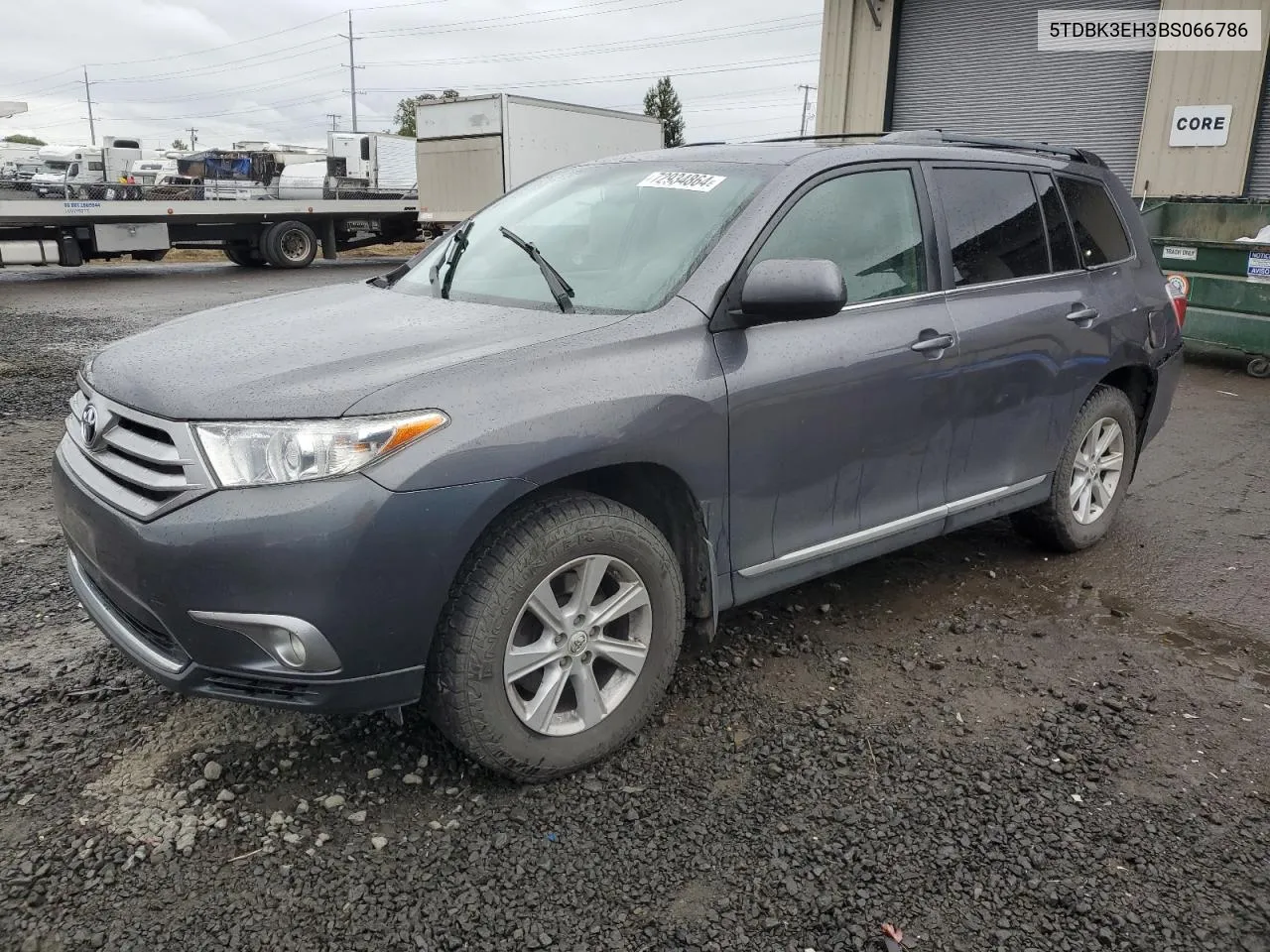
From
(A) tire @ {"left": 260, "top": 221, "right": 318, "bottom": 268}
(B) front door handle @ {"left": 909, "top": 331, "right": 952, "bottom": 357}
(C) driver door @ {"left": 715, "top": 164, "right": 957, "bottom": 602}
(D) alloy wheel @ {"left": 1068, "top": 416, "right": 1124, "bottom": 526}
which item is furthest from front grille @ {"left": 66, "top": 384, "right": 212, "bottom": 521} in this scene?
(A) tire @ {"left": 260, "top": 221, "right": 318, "bottom": 268}

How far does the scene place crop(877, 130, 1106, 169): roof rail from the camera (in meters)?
4.08

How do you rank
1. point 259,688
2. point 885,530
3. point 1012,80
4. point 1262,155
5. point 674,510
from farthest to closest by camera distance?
point 1012,80
point 1262,155
point 885,530
point 674,510
point 259,688

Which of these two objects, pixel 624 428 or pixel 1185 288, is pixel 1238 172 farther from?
pixel 624 428

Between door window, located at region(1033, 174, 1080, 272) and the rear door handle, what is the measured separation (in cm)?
98

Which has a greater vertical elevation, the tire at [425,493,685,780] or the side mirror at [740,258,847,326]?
the side mirror at [740,258,847,326]

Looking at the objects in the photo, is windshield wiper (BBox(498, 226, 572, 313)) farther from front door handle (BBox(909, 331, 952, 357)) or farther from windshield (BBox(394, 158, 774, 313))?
front door handle (BBox(909, 331, 952, 357))

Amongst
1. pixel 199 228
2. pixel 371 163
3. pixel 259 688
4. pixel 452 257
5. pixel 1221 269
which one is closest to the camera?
pixel 259 688

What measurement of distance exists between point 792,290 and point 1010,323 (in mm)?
1385

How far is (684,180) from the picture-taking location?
3.43 m

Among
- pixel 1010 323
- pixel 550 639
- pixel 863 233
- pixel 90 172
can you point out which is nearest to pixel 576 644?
pixel 550 639

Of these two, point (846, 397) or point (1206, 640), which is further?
point (1206, 640)

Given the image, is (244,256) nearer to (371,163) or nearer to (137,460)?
(371,163)

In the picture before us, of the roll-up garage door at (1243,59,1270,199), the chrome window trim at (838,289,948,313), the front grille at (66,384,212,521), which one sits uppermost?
the roll-up garage door at (1243,59,1270,199)

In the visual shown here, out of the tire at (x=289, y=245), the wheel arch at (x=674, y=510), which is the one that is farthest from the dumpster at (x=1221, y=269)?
the tire at (x=289, y=245)
